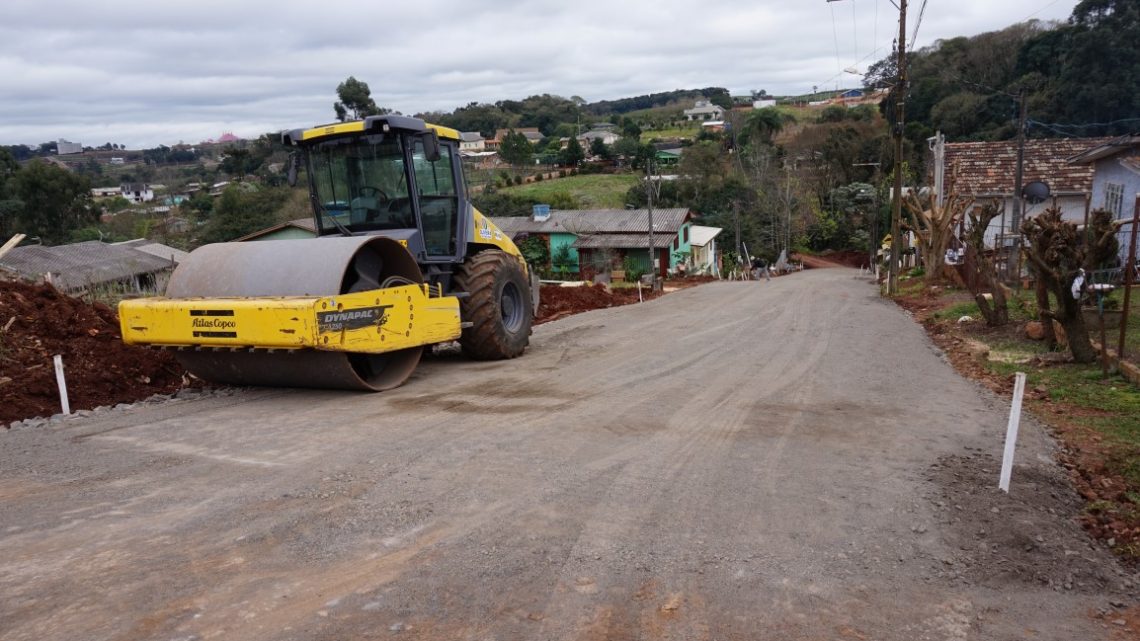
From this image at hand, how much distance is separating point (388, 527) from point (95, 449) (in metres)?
3.08

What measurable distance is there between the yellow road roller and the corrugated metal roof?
31.8m

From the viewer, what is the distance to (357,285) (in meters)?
8.41

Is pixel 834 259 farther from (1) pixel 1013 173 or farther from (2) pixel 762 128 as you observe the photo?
(1) pixel 1013 173

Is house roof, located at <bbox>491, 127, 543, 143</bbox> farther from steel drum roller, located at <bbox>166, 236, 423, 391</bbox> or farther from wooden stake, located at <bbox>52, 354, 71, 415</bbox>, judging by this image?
wooden stake, located at <bbox>52, 354, 71, 415</bbox>

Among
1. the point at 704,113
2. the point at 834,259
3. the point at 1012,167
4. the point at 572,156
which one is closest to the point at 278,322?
the point at 1012,167

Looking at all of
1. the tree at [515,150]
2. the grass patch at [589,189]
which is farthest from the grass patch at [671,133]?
the grass patch at [589,189]

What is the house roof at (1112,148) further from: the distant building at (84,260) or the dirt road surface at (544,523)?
the distant building at (84,260)

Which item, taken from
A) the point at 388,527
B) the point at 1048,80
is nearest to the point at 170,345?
the point at 388,527

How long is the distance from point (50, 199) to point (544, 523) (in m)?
46.6

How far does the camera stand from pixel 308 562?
4.33 metres

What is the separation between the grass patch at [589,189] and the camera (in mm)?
62312

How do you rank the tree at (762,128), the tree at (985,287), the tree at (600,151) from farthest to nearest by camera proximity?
the tree at (600,151) → the tree at (762,128) → the tree at (985,287)

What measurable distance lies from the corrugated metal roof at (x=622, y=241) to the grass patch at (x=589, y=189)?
1446cm

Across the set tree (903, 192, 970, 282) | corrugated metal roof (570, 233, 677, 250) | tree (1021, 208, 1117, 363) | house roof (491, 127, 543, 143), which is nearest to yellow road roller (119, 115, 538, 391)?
tree (1021, 208, 1117, 363)
